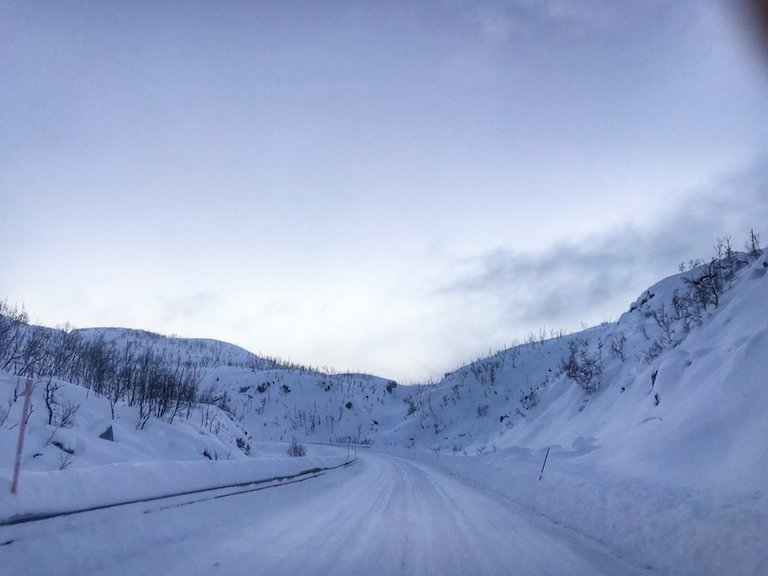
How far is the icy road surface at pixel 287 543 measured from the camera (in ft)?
16.7

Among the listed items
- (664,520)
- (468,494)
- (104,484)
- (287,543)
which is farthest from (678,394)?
(104,484)

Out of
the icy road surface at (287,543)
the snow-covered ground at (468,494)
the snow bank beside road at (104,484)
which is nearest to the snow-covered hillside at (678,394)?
the snow-covered ground at (468,494)

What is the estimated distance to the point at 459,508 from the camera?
11375 millimetres

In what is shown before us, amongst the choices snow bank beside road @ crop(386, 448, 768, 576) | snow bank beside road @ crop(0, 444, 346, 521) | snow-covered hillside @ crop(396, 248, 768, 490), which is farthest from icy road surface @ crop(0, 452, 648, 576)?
snow-covered hillside @ crop(396, 248, 768, 490)

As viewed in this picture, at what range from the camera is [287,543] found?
655 cm

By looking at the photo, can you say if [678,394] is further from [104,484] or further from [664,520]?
[104,484]

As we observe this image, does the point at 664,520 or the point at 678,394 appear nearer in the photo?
the point at 664,520

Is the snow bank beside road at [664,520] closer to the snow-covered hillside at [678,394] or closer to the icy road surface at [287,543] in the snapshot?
the icy road surface at [287,543]

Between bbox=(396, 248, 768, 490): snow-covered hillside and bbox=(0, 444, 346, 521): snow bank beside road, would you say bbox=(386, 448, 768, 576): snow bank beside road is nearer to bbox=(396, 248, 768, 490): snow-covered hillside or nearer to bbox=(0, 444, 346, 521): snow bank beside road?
bbox=(396, 248, 768, 490): snow-covered hillside

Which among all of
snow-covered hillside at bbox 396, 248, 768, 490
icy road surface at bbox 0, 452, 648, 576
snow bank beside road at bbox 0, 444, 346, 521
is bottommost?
icy road surface at bbox 0, 452, 648, 576

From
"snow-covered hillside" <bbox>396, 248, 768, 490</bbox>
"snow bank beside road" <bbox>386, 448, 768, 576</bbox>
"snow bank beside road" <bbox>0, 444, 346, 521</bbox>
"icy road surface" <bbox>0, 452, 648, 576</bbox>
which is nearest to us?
"icy road surface" <bbox>0, 452, 648, 576</bbox>

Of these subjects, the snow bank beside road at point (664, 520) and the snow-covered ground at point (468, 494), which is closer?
the snow-covered ground at point (468, 494)

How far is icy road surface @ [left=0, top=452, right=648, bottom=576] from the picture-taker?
16.7 ft

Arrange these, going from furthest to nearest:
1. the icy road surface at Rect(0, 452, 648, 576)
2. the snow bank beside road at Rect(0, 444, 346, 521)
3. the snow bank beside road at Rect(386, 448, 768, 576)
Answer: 1. the snow bank beside road at Rect(386, 448, 768, 576)
2. the snow bank beside road at Rect(0, 444, 346, 521)
3. the icy road surface at Rect(0, 452, 648, 576)
